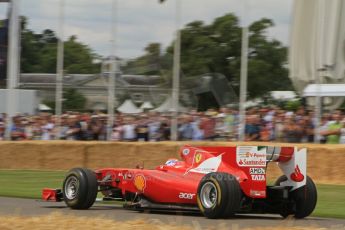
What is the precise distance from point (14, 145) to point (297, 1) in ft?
41.0

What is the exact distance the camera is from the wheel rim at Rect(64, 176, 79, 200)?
39.4 feet

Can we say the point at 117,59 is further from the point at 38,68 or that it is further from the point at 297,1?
the point at 38,68

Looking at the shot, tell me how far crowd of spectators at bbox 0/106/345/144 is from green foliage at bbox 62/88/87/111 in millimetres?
7043

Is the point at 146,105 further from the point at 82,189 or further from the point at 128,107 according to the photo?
the point at 82,189

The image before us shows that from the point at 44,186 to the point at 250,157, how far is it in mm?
7948

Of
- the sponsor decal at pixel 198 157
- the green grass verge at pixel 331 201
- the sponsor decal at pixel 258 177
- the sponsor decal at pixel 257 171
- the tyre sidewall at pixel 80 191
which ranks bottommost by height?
the green grass verge at pixel 331 201

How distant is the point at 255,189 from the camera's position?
35.0ft

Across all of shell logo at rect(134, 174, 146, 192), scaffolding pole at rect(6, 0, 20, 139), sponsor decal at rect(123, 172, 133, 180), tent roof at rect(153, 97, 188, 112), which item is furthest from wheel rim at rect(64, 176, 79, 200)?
scaffolding pole at rect(6, 0, 20, 139)

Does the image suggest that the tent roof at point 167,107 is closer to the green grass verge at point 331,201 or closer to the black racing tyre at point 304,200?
the green grass verge at point 331,201

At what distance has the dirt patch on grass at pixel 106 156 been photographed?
60.7 ft

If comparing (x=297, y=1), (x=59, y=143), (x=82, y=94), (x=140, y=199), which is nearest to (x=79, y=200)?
(x=140, y=199)

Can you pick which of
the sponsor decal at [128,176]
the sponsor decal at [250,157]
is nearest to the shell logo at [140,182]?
the sponsor decal at [128,176]

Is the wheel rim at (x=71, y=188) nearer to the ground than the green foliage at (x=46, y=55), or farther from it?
nearer to the ground

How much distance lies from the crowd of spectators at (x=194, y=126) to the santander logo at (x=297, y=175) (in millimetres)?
8422
